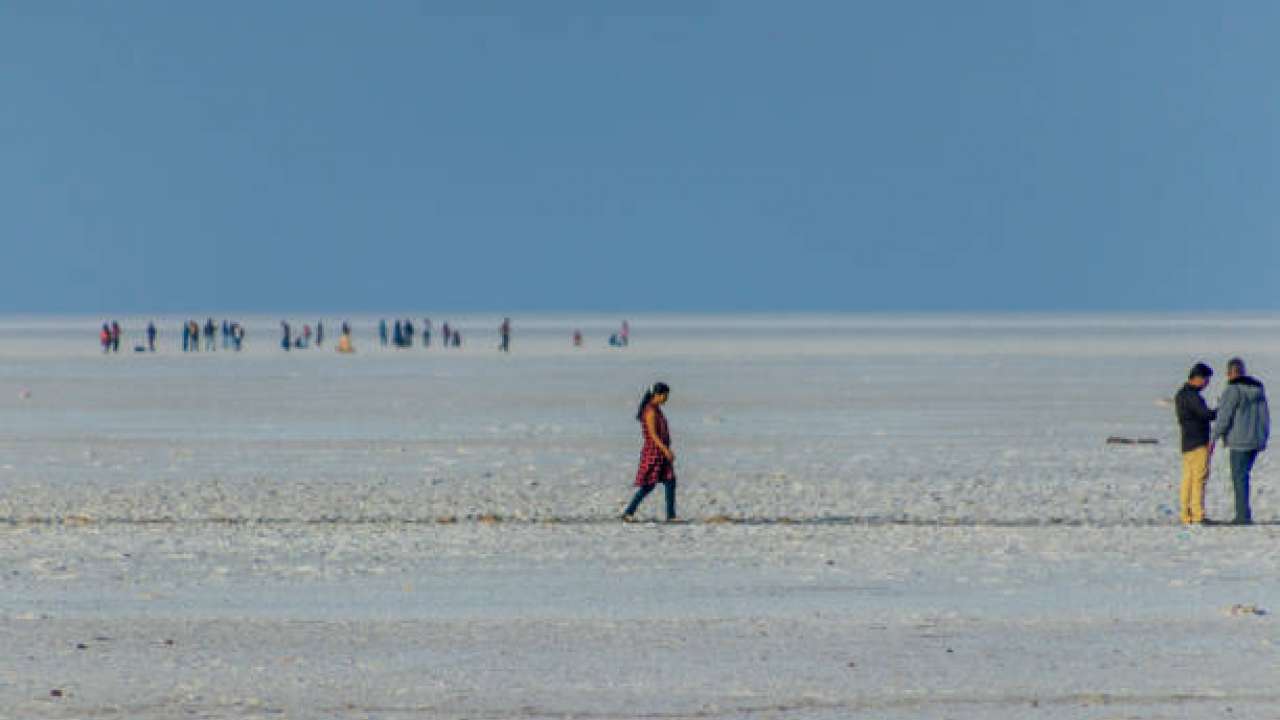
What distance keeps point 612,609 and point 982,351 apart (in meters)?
77.7

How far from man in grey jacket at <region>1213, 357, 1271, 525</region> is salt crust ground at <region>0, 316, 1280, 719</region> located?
1.91 feet

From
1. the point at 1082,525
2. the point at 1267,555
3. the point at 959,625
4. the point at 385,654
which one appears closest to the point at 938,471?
the point at 1082,525

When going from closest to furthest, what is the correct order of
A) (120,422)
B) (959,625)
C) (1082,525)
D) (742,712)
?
(742,712) → (959,625) → (1082,525) → (120,422)

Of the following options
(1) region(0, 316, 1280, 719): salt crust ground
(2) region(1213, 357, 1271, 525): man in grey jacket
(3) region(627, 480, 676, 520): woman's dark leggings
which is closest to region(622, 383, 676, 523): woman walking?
(3) region(627, 480, 676, 520): woman's dark leggings

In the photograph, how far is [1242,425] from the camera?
21.3 meters

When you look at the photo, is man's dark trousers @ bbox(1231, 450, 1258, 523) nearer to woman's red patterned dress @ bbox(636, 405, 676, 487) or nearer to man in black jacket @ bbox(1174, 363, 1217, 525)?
man in black jacket @ bbox(1174, 363, 1217, 525)

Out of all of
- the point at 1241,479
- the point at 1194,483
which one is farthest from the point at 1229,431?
the point at 1194,483

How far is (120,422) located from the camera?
40.2 meters

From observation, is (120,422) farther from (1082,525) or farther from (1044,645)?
(1044,645)

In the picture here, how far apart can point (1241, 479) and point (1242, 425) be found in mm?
496

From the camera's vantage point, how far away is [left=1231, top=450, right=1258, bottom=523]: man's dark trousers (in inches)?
838

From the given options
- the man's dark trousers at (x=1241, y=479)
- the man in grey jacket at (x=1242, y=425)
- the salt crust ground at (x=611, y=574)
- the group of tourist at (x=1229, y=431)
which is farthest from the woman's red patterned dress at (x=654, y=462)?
the man's dark trousers at (x=1241, y=479)

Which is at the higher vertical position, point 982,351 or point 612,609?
point 982,351

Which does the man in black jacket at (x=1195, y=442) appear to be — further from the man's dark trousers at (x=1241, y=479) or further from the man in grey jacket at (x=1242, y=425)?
the man's dark trousers at (x=1241, y=479)
